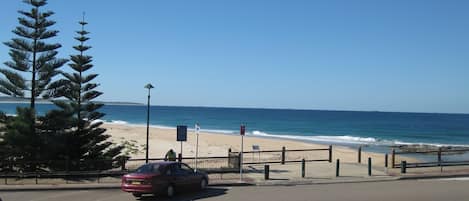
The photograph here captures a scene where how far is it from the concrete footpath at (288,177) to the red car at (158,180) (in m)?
2.80

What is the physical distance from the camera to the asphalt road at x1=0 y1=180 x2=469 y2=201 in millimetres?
17375

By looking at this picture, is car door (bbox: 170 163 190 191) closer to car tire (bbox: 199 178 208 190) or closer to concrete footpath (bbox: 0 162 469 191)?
car tire (bbox: 199 178 208 190)

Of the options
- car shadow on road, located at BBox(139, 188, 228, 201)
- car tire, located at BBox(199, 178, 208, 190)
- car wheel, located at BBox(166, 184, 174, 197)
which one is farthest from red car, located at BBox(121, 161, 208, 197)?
car tire, located at BBox(199, 178, 208, 190)

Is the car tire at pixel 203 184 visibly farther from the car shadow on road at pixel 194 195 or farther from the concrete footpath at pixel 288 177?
the concrete footpath at pixel 288 177

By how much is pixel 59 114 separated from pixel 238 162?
9068 mm

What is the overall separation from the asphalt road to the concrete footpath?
2.73ft

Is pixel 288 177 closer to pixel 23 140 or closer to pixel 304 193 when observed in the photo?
pixel 304 193

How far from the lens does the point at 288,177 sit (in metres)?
23.2

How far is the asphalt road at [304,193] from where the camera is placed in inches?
684

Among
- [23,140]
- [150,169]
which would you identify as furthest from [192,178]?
[23,140]

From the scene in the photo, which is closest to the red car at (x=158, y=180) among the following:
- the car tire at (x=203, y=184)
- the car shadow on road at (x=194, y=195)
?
the car shadow on road at (x=194, y=195)

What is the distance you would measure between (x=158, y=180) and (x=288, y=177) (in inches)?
303

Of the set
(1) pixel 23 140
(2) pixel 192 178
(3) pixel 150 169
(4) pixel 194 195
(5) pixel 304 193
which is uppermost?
(1) pixel 23 140

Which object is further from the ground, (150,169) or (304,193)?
(150,169)
